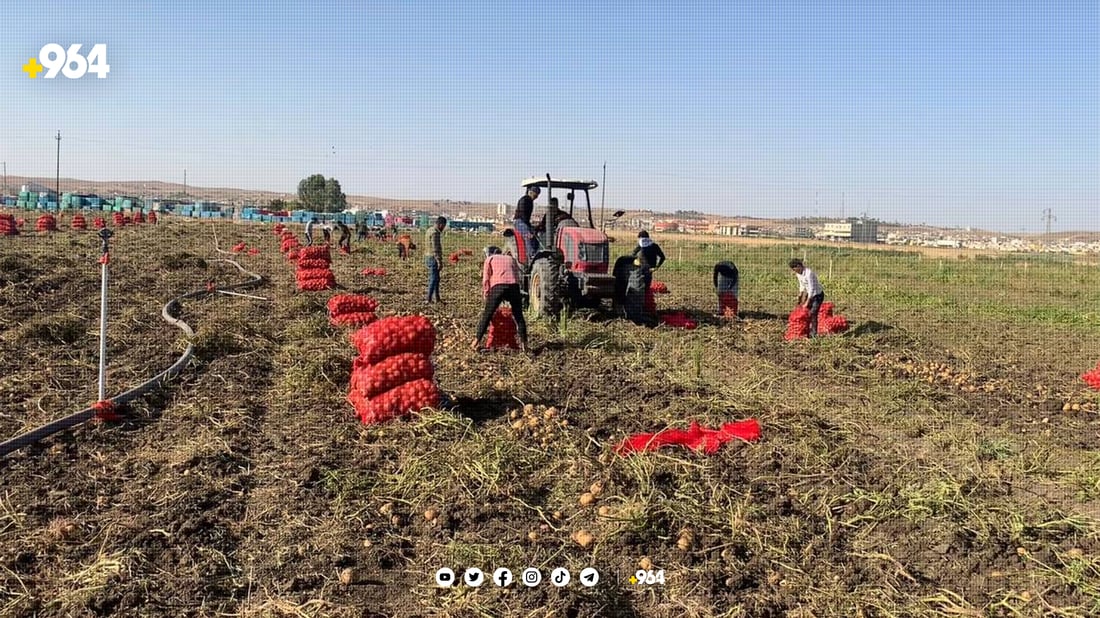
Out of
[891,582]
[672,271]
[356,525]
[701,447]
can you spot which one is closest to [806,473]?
[701,447]

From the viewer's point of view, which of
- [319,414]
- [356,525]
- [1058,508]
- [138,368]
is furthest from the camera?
[138,368]

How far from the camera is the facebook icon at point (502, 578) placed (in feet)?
11.7

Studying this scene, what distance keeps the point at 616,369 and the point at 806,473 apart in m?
3.25

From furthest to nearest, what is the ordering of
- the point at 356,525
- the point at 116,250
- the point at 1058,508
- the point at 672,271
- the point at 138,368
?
1. the point at 672,271
2. the point at 116,250
3. the point at 138,368
4. the point at 1058,508
5. the point at 356,525

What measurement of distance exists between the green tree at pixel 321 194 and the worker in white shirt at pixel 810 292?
72.4 meters

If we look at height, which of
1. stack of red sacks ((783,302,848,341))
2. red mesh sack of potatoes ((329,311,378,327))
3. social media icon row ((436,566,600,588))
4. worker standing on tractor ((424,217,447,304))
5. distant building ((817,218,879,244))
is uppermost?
distant building ((817,218,879,244))

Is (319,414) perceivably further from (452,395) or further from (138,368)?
(138,368)

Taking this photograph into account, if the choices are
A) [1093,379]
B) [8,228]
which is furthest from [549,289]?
[8,228]

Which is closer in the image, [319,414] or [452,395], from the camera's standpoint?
[319,414]

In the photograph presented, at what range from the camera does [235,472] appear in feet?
16.2

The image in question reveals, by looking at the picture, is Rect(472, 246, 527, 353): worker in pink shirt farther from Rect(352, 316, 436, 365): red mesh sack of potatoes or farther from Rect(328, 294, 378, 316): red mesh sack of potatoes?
Rect(328, 294, 378, 316): red mesh sack of potatoes

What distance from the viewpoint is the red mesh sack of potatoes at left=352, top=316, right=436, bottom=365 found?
5914 millimetres

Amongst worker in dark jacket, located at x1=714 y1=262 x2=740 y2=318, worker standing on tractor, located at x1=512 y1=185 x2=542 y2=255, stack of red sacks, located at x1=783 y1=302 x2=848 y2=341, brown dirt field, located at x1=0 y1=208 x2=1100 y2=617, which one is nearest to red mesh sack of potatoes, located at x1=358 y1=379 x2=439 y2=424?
brown dirt field, located at x1=0 y1=208 x2=1100 y2=617

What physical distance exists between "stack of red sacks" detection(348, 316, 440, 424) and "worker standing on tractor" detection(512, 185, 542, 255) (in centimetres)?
521
